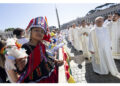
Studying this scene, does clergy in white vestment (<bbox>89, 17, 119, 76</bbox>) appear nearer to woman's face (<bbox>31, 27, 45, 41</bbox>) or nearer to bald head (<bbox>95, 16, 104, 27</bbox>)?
bald head (<bbox>95, 16, 104, 27</bbox>)

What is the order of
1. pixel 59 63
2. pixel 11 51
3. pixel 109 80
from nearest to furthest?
pixel 11 51 → pixel 59 63 → pixel 109 80

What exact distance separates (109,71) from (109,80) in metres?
0.59

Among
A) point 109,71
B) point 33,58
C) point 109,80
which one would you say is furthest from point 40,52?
point 109,71

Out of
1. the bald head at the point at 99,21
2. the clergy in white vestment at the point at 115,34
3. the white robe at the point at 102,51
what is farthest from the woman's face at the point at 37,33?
the clergy in white vestment at the point at 115,34

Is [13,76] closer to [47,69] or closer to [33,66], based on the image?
[33,66]

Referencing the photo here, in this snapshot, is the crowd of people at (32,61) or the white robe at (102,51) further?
the white robe at (102,51)

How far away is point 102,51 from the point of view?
12.7 feet

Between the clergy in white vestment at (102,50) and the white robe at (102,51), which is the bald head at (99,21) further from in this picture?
the white robe at (102,51)

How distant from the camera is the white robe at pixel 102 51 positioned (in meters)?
3.78

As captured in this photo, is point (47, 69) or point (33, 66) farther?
point (47, 69)

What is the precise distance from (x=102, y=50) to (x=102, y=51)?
0.12 feet

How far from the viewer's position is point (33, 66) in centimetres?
140

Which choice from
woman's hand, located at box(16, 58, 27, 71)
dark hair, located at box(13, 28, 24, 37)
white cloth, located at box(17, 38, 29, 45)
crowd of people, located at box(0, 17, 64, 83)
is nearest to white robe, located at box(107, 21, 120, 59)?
white cloth, located at box(17, 38, 29, 45)

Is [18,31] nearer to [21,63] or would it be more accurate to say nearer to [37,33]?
[37,33]
